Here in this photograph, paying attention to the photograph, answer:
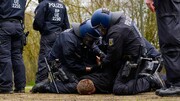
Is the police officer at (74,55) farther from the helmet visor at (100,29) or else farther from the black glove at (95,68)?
the helmet visor at (100,29)

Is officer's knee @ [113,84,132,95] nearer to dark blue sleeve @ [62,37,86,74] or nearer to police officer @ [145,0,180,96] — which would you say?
police officer @ [145,0,180,96]

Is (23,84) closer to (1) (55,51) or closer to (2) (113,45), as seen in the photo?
(1) (55,51)

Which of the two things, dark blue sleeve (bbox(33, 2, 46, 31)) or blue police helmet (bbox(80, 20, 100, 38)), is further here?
dark blue sleeve (bbox(33, 2, 46, 31))

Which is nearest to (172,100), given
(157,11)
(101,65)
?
(157,11)

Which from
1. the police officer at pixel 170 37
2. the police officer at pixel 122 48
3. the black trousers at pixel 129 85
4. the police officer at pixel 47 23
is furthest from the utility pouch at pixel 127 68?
the police officer at pixel 47 23

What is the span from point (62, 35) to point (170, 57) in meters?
2.33

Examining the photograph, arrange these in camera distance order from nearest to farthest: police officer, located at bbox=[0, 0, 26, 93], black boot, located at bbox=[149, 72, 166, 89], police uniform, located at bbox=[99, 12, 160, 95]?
A: police uniform, located at bbox=[99, 12, 160, 95] < black boot, located at bbox=[149, 72, 166, 89] < police officer, located at bbox=[0, 0, 26, 93]

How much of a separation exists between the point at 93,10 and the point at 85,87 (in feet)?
59.5

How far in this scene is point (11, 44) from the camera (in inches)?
269

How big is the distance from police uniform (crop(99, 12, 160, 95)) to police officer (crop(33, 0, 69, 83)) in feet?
8.25

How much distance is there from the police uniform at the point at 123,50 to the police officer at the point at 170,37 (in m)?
0.87

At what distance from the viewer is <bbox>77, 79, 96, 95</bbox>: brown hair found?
5.71 m

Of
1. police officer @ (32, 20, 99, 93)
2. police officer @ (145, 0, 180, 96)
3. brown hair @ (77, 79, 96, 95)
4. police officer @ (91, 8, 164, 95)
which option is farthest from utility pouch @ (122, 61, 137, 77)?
police officer @ (145, 0, 180, 96)

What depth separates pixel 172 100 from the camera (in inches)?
163
